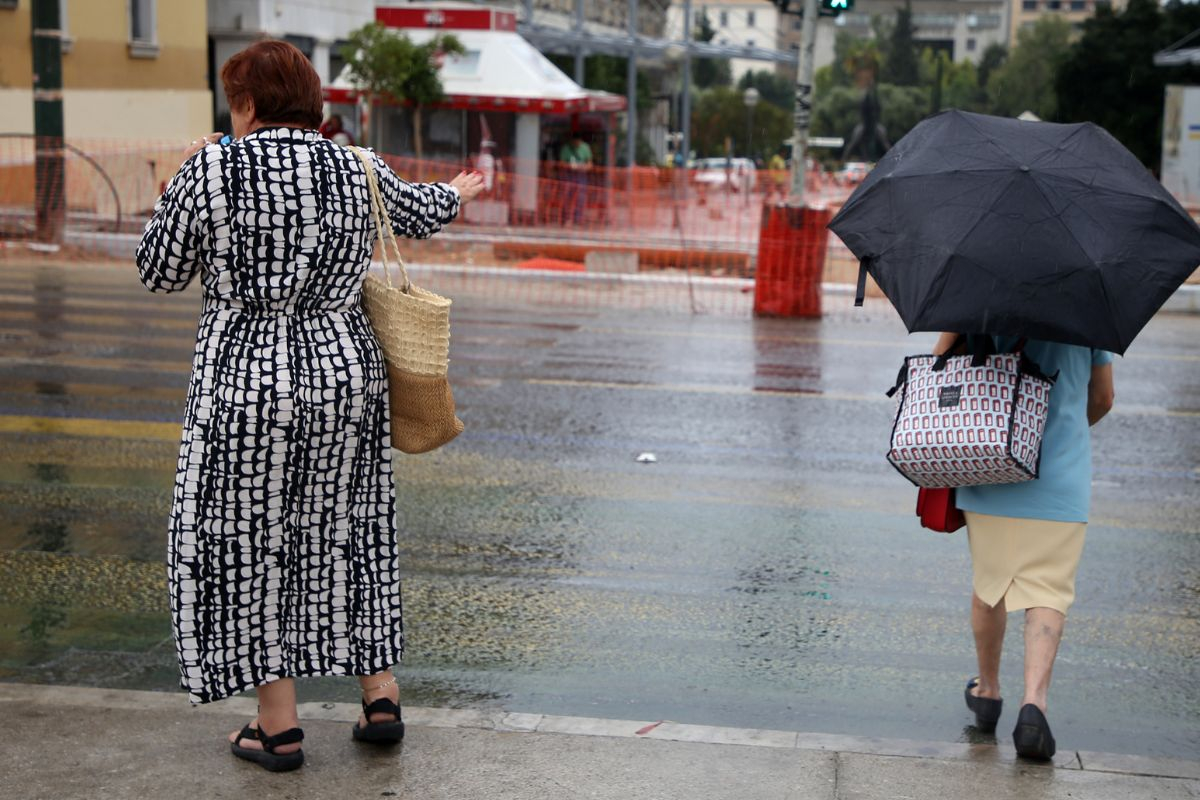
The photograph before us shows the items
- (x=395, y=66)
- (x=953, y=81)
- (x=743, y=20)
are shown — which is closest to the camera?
(x=395, y=66)

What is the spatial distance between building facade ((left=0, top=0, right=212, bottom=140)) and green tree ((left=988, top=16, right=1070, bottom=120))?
113 ft

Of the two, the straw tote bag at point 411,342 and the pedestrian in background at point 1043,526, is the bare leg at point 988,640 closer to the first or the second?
the pedestrian in background at point 1043,526

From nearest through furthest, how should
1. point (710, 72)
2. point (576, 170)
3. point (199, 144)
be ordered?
point (199, 144)
point (576, 170)
point (710, 72)

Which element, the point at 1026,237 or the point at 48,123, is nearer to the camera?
the point at 1026,237

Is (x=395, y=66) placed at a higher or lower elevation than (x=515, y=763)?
higher

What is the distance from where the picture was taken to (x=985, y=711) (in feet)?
15.3

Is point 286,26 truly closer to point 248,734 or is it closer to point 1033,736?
point 248,734

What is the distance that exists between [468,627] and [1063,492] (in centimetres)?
224

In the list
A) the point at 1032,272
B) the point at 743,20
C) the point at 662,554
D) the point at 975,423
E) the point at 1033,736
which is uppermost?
the point at 743,20

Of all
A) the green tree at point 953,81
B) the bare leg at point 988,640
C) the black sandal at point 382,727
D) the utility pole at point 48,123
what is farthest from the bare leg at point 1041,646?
the green tree at point 953,81

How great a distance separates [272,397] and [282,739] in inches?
37.1

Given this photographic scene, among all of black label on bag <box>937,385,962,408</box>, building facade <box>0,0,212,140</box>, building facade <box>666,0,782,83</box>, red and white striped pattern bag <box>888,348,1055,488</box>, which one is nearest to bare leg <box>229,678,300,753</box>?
red and white striped pattern bag <box>888,348,1055,488</box>

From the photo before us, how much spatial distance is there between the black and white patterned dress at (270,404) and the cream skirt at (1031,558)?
1749 millimetres

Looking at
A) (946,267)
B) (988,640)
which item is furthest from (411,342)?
(988,640)
